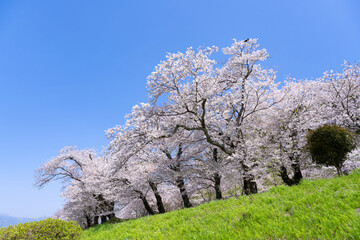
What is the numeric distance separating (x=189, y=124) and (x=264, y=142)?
6.16 metres

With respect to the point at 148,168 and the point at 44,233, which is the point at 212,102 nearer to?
the point at 148,168

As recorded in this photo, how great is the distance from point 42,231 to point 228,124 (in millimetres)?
12887

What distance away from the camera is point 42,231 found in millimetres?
8211

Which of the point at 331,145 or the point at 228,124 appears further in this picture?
the point at 228,124

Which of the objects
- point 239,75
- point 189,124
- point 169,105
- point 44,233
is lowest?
point 44,233

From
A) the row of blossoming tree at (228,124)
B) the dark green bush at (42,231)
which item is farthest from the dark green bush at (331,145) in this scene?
the dark green bush at (42,231)

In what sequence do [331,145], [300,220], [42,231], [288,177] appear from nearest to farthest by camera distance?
[300,220]
[42,231]
[331,145]
[288,177]

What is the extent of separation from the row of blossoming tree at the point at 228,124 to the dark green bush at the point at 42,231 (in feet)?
17.1

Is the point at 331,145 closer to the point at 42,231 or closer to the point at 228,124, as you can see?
the point at 228,124

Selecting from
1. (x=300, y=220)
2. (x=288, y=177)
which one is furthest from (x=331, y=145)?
(x=300, y=220)

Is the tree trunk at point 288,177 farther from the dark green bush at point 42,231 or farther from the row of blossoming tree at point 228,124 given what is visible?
the dark green bush at point 42,231

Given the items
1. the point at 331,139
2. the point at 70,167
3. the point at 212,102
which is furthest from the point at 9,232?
the point at 70,167

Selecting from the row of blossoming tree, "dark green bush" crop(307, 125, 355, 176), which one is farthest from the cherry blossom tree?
"dark green bush" crop(307, 125, 355, 176)

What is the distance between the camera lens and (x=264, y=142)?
50.7 feet
